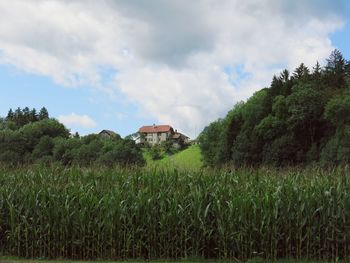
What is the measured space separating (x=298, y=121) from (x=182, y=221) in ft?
209

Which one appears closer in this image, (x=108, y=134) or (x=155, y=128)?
(x=108, y=134)

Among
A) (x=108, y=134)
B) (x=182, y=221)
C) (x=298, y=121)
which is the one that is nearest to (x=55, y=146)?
(x=298, y=121)

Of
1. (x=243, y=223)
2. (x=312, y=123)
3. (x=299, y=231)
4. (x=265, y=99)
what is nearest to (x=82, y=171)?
(x=243, y=223)

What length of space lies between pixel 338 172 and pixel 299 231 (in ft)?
9.00

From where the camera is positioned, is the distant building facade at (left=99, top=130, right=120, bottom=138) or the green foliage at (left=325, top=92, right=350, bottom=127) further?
the distant building facade at (left=99, top=130, right=120, bottom=138)

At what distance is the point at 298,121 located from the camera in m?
73.2

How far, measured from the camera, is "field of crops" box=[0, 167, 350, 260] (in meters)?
12.0

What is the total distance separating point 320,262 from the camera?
11312mm

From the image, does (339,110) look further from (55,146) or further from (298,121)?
(55,146)

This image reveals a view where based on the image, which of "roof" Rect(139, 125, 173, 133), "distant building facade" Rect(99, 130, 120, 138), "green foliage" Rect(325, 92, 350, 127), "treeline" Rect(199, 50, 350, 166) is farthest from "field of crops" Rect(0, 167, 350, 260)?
"roof" Rect(139, 125, 173, 133)

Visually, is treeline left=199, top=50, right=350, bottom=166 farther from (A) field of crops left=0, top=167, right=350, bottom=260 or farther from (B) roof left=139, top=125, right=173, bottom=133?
(B) roof left=139, top=125, right=173, bottom=133

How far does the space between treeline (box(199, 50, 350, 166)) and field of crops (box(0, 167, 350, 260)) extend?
1979 inches

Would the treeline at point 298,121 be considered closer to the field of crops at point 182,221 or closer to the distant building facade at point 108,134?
the distant building facade at point 108,134

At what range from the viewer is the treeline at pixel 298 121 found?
65688mm
